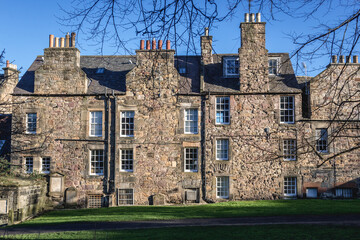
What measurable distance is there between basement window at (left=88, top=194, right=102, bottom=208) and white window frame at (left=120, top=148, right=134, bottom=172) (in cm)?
229

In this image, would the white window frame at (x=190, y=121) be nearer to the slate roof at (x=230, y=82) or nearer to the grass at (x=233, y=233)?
the slate roof at (x=230, y=82)

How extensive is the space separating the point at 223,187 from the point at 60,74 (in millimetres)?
13048

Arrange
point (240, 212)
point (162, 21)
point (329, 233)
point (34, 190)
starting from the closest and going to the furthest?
point (162, 21) → point (329, 233) → point (240, 212) → point (34, 190)

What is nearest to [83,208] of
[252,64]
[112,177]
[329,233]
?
[112,177]

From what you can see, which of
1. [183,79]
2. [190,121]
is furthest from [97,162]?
[183,79]

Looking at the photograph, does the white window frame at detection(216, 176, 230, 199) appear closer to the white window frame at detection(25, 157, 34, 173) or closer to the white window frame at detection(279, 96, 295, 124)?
the white window frame at detection(279, 96, 295, 124)

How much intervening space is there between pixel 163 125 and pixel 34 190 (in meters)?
8.72

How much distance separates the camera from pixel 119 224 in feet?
51.9

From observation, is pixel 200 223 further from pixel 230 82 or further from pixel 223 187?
pixel 230 82

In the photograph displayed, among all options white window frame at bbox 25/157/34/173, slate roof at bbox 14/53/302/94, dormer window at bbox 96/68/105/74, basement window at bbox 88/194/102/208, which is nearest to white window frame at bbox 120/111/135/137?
slate roof at bbox 14/53/302/94

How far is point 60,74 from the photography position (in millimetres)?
26203

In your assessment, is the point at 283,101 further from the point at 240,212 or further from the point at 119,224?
the point at 119,224

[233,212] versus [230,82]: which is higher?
[230,82]

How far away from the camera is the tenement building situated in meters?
24.9
